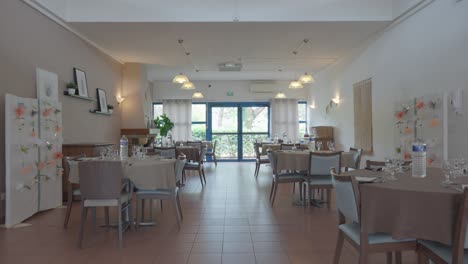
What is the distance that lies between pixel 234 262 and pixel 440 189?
1705 millimetres

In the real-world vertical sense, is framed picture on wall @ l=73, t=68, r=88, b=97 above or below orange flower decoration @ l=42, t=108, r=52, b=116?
above

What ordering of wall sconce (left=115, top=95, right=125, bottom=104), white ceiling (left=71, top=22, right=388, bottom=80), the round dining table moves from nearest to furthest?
the round dining table → white ceiling (left=71, top=22, right=388, bottom=80) → wall sconce (left=115, top=95, right=125, bottom=104)

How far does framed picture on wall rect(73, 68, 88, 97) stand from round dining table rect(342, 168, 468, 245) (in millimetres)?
5450

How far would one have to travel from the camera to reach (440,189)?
6.72ft

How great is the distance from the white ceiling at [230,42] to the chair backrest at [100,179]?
10.5 ft

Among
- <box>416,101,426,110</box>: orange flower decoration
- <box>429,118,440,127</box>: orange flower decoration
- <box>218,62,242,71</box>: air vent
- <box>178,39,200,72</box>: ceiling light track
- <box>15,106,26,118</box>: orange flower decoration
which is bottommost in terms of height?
<box>429,118,440,127</box>: orange flower decoration

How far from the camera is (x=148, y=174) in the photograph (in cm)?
361

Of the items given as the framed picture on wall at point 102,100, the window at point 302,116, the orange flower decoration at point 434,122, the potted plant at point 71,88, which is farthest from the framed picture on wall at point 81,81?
the window at point 302,116

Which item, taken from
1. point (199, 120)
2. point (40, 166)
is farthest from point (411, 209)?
point (199, 120)

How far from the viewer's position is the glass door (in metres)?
11.8

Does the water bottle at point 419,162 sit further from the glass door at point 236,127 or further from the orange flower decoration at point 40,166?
the glass door at point 236,127

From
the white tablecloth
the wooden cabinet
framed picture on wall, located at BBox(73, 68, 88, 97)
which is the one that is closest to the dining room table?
the white tablecloth

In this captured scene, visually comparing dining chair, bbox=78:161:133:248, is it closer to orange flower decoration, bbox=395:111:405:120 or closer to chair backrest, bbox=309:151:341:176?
chair backrest, bbox=309:151:341:176

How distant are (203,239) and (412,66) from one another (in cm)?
419
